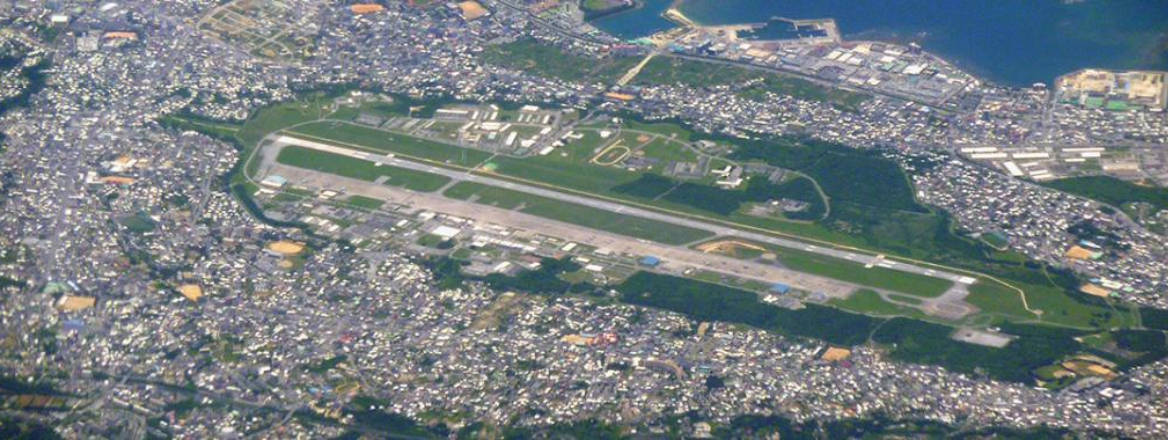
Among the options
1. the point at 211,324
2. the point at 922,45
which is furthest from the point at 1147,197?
the point at 211,324

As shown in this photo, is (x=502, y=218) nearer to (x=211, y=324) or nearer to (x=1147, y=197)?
(x=211, y=324)

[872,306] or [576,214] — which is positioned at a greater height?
[872,306]

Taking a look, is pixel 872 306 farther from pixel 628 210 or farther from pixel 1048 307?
pixel 628 210

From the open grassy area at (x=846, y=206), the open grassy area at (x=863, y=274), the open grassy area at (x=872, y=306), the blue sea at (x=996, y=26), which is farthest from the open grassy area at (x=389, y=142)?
→ the open grassy area at (x=872, y=306)

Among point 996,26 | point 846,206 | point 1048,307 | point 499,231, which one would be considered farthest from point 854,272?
point 996,26

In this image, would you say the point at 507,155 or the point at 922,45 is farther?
the point at 922,45

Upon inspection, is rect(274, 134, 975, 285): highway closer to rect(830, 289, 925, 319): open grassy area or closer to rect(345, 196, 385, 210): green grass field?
rect(830, 289, 925, 319): open grassy area

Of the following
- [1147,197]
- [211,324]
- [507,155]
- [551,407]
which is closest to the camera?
[551,407]
